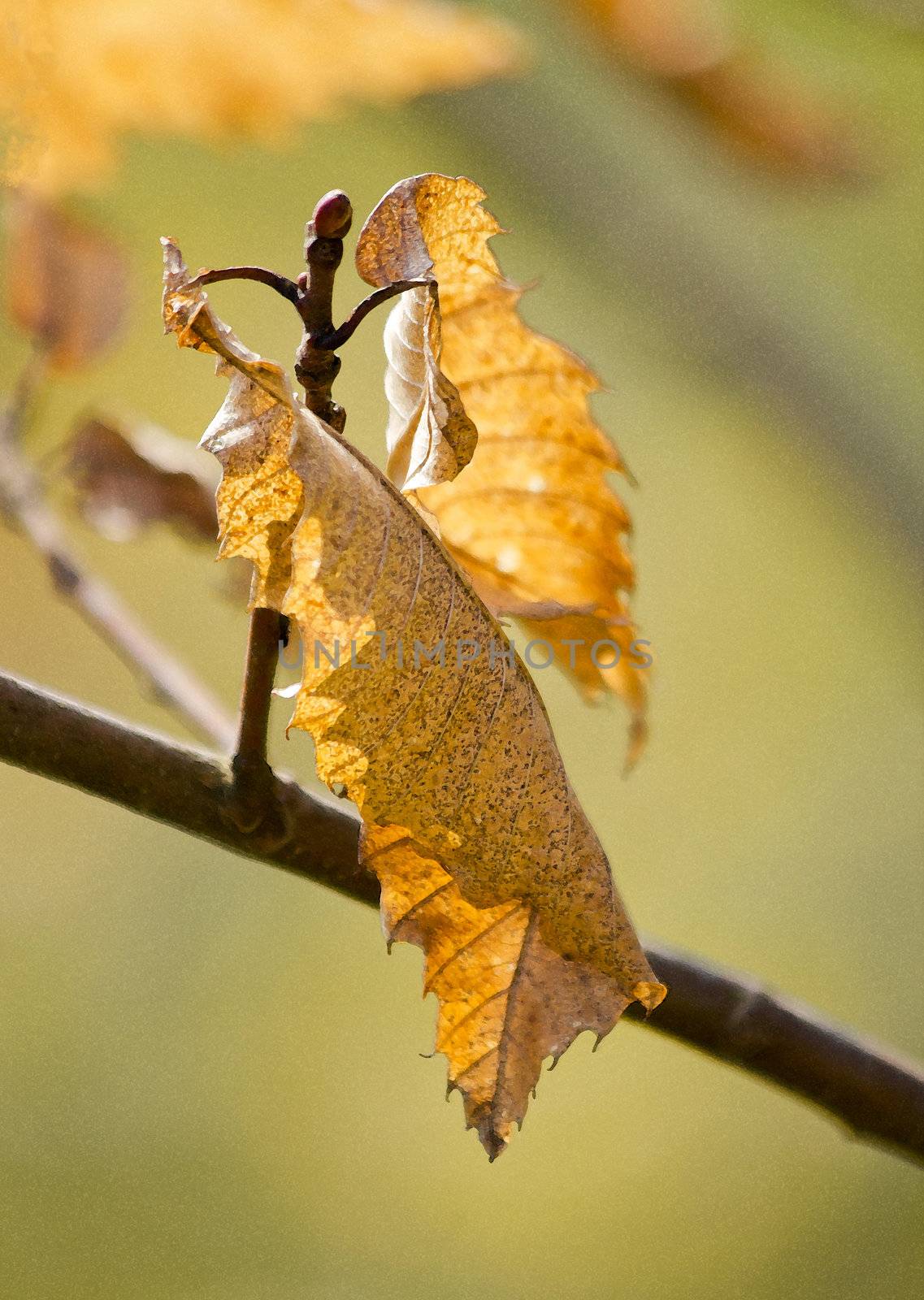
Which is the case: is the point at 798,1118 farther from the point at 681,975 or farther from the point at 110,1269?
the point at 681,975

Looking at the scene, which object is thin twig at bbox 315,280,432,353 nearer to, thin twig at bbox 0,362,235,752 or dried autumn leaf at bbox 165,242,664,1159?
dried autumn leaf at bbox 165,242,664,1159

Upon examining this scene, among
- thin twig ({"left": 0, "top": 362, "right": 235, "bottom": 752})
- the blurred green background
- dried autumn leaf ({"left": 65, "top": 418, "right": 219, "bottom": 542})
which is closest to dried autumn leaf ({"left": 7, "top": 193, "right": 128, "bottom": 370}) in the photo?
thin twig ({"left": 0, "top": 362, "right": 235, "bottom": 752})

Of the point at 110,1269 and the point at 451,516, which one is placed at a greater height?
the point at 451,516

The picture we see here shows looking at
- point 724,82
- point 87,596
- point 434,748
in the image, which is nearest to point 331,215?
point 434,748

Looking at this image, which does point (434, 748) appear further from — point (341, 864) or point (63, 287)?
point (63, 287)

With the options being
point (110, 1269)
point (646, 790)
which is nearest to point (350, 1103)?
point (110, 1269)
